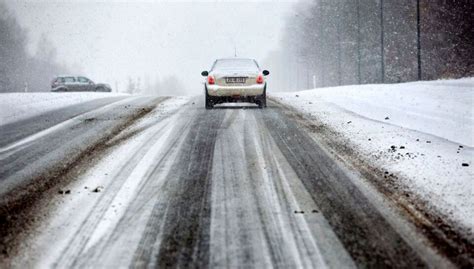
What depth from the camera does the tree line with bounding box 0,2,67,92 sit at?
216ft

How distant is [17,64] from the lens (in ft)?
239

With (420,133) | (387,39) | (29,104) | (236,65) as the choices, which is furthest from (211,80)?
(387,39)

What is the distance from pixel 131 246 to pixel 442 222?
113 inches

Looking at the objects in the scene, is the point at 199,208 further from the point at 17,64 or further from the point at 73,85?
the point at 17,64

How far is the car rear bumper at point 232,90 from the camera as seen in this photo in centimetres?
1451

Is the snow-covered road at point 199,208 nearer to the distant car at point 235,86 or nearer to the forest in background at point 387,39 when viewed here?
the distant car at point 235,86

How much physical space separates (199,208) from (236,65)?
1055 cm

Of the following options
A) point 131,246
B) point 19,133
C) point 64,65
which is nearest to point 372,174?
point 131,246

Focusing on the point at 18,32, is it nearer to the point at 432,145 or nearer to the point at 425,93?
the point at 425,93

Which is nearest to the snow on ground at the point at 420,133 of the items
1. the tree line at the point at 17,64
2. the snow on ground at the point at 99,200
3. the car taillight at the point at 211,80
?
the car taillight at the point at 211,80

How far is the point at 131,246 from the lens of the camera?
433cm

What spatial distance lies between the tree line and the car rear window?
50.4 metres

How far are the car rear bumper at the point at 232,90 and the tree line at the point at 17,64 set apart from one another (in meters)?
51.4

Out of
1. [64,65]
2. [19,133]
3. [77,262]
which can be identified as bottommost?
[77,262]
